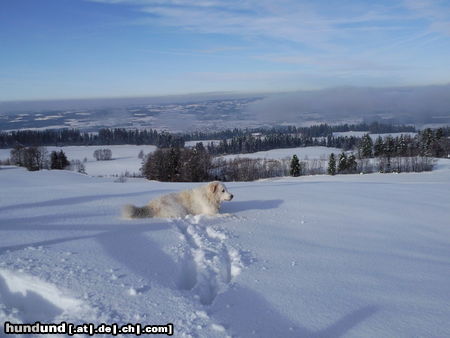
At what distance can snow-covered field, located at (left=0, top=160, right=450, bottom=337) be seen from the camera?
12.3 feet

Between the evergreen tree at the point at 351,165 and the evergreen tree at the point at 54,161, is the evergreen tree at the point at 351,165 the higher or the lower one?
the lower one

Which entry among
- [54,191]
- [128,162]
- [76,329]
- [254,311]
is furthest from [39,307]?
[128,162]

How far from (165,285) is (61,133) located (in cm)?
13040

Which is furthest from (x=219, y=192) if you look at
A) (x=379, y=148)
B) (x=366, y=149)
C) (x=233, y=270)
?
(x=366, y=149)

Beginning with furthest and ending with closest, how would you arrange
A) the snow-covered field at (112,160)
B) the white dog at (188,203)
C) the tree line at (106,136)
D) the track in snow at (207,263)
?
the tree line at (106,136), the snow-covered field at (112,160), the white dog at (188,203), the track in snow at (207,263)

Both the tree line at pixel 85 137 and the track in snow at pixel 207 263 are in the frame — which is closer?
the track in snow at pixel 207 263

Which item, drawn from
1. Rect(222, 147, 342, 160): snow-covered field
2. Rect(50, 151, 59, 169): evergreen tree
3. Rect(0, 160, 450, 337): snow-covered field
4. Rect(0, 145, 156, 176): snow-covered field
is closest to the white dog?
Rect(0, 160, 450, 337): snow-covered field

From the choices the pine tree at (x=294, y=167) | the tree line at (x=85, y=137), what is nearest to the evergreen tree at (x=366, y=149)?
the pine tree at (x=294, y=167)

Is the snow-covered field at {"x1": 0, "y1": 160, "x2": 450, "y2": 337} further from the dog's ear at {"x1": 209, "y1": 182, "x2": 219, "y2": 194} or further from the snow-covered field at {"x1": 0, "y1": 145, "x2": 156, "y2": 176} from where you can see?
the snow-covered field at {"x1": 0, "y1": 145, "x2": 156, "y2": 176}

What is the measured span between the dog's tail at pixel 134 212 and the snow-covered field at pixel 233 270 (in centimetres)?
21

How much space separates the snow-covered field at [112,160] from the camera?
250 feet

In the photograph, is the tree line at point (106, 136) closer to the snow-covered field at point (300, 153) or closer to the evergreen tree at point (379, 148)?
the snow-covered field at point (300, 153)

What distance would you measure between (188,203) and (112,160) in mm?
87858

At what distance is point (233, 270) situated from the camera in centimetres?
514
